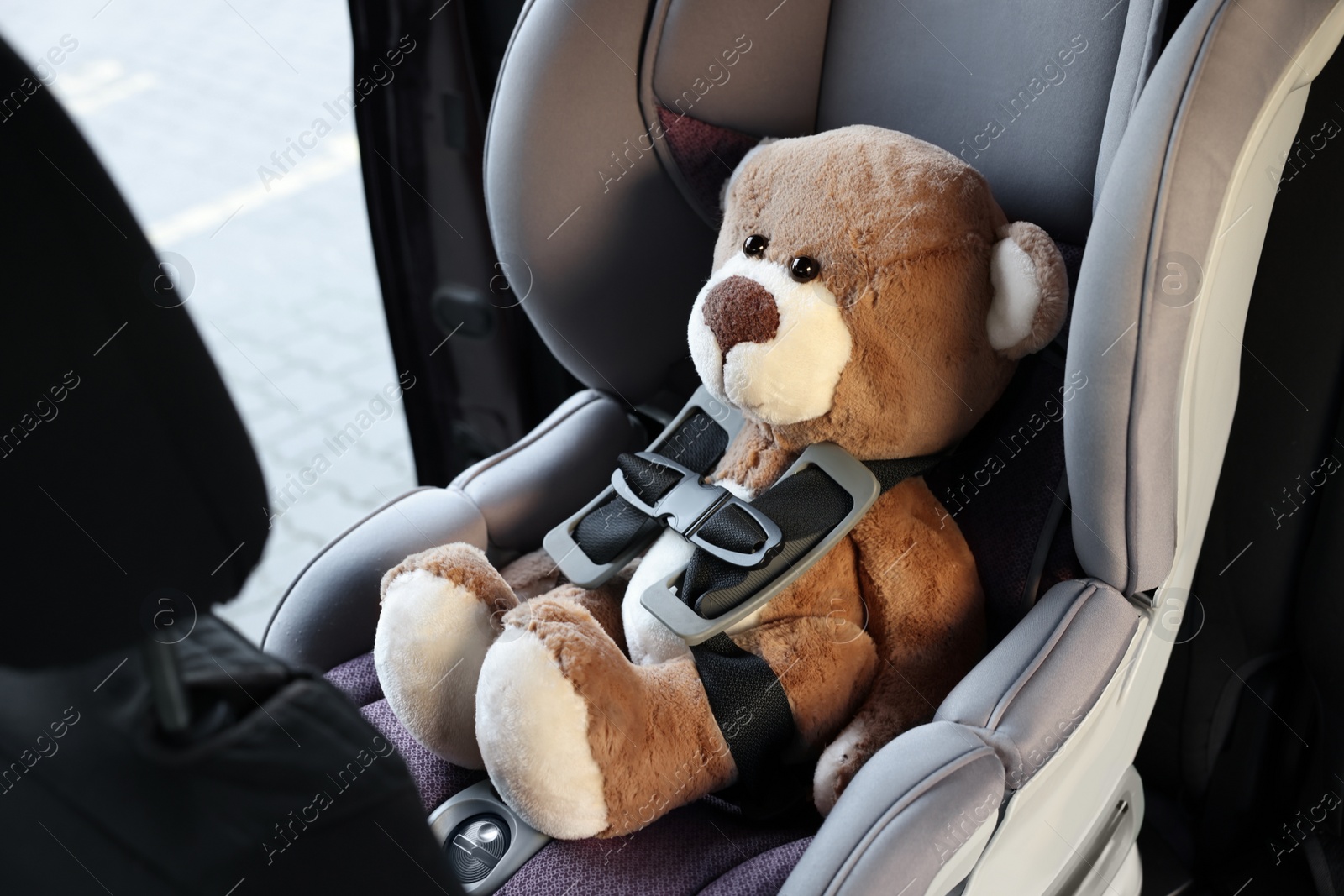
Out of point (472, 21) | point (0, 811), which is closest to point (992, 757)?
point (0, 811)

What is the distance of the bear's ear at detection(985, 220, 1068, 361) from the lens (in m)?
0.79

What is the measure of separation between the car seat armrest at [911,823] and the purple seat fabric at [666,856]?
0.09 meters

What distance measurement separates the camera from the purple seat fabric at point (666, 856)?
2.76 feet

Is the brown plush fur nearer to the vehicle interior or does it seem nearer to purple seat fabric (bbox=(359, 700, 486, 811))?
the vehicle interior

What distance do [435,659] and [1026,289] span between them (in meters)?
0.60

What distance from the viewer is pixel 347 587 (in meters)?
1.06

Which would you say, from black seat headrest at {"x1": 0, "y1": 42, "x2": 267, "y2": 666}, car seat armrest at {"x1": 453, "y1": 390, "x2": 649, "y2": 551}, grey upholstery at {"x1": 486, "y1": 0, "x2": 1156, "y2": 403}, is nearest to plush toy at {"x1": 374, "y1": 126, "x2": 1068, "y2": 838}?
grey upholstery at {"x1": 486, "y1": 0, "x2": 1156, "y2": 403}

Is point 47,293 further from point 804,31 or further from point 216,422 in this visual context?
point 804,31

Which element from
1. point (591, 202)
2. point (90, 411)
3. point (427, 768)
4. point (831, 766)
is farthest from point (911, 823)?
point (591, 202)

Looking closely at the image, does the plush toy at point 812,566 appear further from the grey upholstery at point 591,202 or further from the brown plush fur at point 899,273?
the grey upholstery at point 591,202

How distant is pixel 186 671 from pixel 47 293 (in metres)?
0.19

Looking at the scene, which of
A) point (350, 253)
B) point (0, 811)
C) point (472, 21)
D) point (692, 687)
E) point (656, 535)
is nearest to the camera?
point (0, 811)

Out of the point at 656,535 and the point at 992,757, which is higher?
the point at 656,535

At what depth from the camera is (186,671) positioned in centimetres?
41
